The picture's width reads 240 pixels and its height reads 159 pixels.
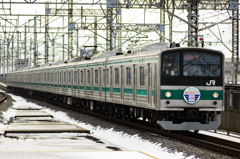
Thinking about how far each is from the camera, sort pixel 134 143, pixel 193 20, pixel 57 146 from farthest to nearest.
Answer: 1. pixel 193 20
2. pixel 134 143
3. pixel 57 146

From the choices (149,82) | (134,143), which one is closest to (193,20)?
(149,82)

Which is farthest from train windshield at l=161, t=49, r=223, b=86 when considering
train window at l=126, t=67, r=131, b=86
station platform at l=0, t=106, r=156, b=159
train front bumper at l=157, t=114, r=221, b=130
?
train window at l=126, t=67, r=131, b=86

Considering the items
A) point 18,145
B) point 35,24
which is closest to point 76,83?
point 18,145

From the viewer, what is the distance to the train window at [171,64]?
14.0 meters

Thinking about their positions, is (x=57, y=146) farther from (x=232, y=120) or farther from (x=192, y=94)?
(x=232, y=120)

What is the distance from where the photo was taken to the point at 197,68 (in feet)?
46.5

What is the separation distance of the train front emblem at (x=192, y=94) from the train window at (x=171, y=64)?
24.1 inches

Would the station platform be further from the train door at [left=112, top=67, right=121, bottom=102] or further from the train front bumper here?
the train door at [left=112, top=67, right=121, bottom=102]

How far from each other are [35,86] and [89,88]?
2235cm

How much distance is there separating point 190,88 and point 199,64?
2.78ft

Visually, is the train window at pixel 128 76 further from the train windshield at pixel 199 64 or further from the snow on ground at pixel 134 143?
the train windshield at pixel 199 64

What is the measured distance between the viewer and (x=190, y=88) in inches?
549

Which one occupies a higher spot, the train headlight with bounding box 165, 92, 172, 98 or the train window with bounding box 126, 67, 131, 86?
the train window with bounding box 126, 67, 131, 86

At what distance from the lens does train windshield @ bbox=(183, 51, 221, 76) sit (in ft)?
46.2
